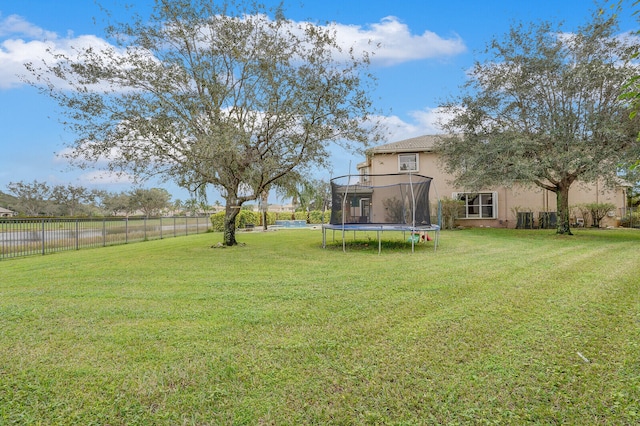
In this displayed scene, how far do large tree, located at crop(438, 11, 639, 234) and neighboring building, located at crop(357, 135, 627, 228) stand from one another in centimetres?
483

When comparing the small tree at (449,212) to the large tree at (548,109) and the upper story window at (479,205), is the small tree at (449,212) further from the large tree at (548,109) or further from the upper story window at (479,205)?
the large tree at (548,109)

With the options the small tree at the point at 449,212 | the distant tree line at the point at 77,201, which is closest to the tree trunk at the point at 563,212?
the small tree at the point at 449,212

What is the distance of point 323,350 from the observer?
2.85 m

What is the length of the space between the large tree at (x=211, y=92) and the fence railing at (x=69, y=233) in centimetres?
310

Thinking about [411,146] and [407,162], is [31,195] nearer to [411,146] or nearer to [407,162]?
[407,162]

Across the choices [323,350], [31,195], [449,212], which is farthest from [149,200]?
[323,350]

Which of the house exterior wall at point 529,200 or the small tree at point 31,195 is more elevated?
the small tree at point 31,195

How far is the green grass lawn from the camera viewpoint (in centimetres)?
211

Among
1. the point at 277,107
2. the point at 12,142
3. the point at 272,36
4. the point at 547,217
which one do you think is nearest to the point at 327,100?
the point at 277,107

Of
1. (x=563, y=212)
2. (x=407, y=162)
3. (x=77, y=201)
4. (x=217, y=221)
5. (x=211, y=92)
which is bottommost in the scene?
(x=217, y=221)

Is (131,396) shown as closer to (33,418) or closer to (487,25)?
(33,418)

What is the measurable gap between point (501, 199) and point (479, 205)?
124 cm

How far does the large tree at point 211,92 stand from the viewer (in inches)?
340

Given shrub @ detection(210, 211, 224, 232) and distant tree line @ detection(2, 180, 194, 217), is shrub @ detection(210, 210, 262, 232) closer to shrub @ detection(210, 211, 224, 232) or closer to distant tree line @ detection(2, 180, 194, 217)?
shrub @ detection(210, 211, 224, 232)
